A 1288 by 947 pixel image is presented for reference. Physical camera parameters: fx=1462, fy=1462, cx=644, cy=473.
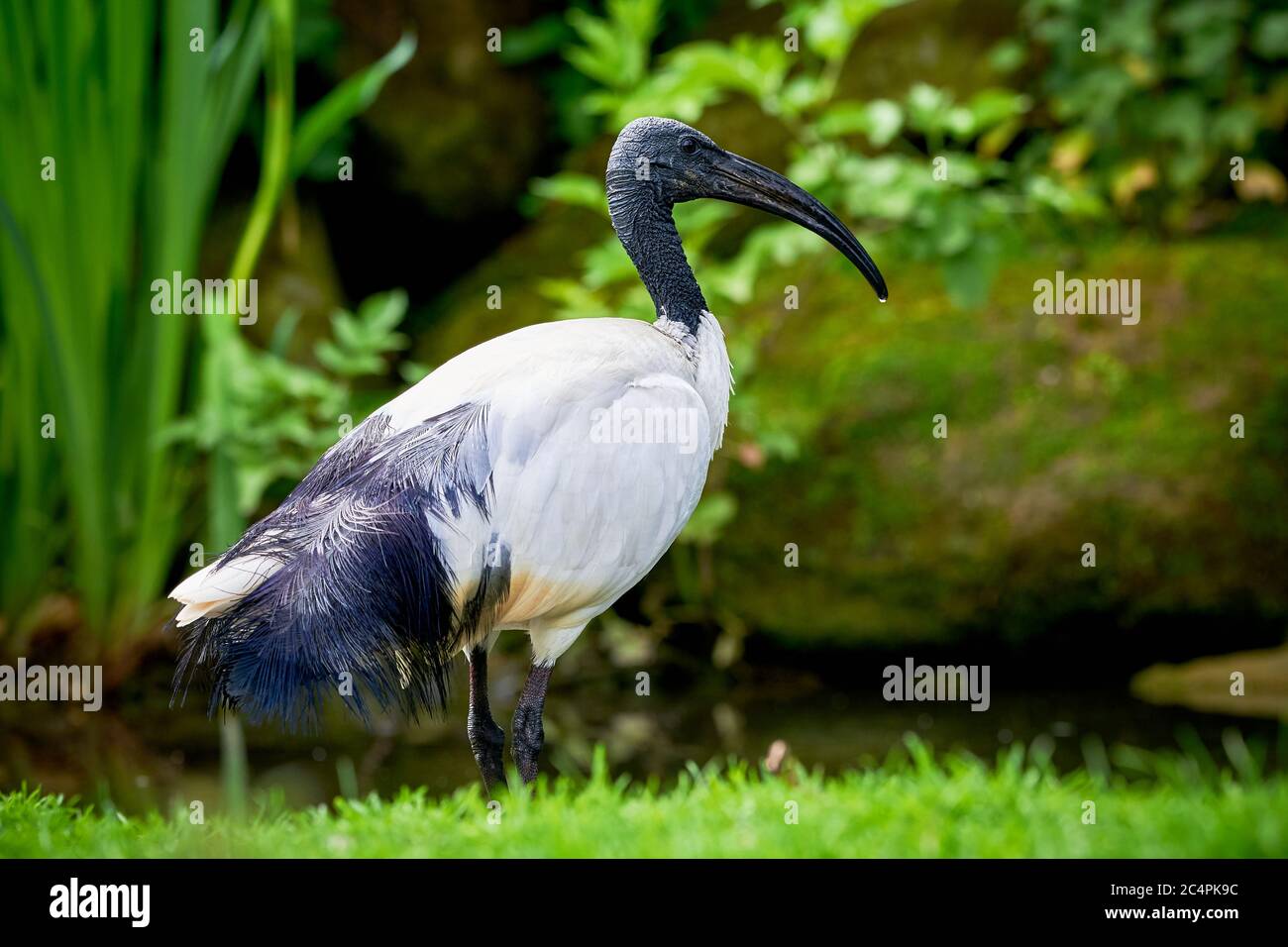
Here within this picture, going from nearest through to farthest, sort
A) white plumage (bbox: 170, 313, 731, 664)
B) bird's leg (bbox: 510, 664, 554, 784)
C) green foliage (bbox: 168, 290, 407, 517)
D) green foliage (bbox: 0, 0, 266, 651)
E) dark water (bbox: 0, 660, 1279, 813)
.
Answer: white plumage (bbox: 170, 313, 731, 664) → bird's leg (bbox: 510, 664, 554, 784) → dark water (bbox: 0, 660, 1279, 813) → green foliage (bbox: 0, 0, 266, 651) → green foliage (bbox: 168, 290, 407, 517)

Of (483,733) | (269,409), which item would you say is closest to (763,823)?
(483,733)

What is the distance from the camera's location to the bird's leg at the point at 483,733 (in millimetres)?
4535

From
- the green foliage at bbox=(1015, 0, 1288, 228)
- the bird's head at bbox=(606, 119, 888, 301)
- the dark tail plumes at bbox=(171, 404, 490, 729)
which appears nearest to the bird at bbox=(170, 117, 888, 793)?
the dark tail plumes at bbox=(171, 404, 490, 729)

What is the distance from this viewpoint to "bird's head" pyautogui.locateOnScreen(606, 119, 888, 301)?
185 inches

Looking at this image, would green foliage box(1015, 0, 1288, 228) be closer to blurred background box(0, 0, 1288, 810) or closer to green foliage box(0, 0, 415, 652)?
blurred background box(0, 0, 1288, 810)

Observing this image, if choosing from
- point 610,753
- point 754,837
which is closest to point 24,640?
point 610,753

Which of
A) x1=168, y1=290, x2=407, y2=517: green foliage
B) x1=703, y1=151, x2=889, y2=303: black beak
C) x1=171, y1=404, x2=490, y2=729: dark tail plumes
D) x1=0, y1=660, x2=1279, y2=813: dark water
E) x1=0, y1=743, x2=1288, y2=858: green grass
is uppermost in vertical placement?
x1=703, y1=151, x2=889, y2=303: black beak

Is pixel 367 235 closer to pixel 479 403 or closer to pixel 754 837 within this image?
pixel 479 403

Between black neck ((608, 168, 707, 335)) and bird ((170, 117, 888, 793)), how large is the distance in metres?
0.23

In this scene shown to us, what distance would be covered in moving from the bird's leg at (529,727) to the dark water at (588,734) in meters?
1.73

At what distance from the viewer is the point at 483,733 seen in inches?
179

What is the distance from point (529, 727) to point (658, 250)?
1568 millimetres

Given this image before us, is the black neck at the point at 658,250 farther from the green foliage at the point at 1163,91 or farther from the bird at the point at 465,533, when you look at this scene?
the green foliage at the point at 1163,91

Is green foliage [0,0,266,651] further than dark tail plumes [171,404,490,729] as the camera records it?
Yes
